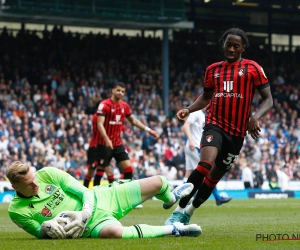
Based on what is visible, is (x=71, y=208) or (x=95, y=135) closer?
(x=71, y=208)

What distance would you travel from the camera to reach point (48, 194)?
7.71 m

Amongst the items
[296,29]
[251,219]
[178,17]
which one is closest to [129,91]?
[178,17]

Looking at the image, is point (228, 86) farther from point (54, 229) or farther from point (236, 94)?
point (54, 229)

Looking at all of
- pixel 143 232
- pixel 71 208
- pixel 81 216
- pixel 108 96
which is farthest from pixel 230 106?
pixel 108 96

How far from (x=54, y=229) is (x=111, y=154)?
9406mm

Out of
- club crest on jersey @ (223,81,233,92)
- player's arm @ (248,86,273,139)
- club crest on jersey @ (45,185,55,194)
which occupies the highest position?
club crest on jersey @ (223,81,233,92)

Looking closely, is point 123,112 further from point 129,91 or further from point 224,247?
point 129,91

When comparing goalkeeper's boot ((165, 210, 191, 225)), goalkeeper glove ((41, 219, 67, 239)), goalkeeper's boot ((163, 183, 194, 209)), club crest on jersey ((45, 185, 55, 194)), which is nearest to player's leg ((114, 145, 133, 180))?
goalkeeper's boot ((165, 210, 191, 225))

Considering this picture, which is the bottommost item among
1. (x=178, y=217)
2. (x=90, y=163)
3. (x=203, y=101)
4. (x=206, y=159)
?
(x=90, y=163)

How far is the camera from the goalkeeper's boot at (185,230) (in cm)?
784

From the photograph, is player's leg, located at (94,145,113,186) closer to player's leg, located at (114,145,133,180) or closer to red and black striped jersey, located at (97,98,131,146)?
player's leg, located at (114,145,133,180)

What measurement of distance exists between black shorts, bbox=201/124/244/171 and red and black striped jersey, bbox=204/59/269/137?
70 millimetres

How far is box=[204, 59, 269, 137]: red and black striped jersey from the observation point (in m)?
9.03

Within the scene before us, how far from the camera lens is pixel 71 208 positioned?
7.70 meters
